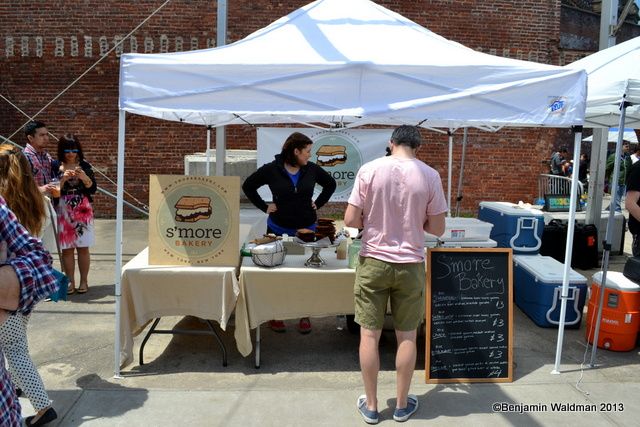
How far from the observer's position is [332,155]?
8328 mm

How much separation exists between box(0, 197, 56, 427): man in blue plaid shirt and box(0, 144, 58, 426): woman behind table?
1.40 metres

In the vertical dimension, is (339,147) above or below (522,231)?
above

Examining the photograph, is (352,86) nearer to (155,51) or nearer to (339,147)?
(339,147)

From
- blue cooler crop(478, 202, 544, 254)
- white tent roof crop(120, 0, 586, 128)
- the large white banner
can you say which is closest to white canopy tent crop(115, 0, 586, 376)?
white tent roof crop(120, 0, 586, 128)

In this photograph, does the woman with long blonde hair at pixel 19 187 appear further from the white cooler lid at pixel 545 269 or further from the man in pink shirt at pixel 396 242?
the white cooler lid at pixel 545 269

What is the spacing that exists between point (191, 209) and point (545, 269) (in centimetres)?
355

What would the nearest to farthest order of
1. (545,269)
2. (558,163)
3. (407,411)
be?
(407,411), (545,269), (558,163)

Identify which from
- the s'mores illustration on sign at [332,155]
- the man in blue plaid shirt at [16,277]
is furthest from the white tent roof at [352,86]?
the s'mores illustration on sign at [332,155]

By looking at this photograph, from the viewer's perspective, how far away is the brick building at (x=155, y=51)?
10406 mm

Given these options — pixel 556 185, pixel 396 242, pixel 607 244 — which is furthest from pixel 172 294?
pixel 556 185

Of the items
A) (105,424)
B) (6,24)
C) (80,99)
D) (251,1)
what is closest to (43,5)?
(6,24)

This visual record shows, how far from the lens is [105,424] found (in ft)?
10.8

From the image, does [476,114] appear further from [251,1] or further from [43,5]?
[43,5]

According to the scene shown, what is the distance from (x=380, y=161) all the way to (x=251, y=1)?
8373mm
